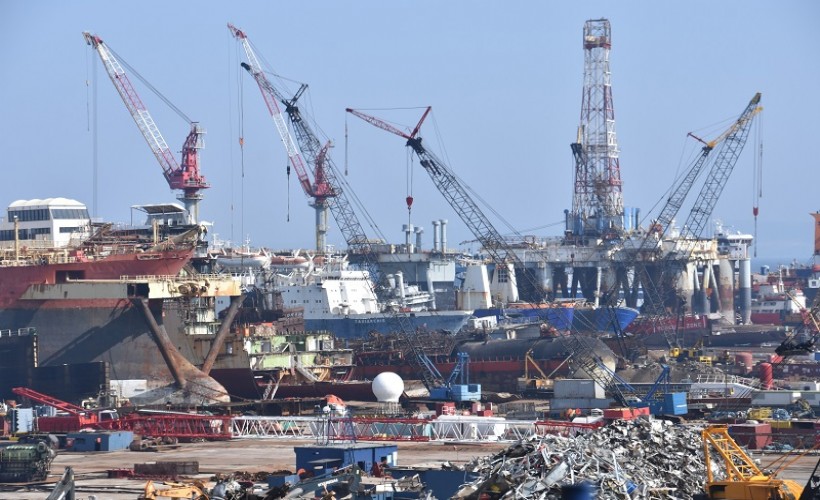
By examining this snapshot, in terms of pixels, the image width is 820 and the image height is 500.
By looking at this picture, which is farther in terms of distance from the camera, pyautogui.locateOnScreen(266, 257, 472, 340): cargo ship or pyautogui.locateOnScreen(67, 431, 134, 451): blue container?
pyautogui.locateOnScreen(266, 257, 472, 340): cargo ship

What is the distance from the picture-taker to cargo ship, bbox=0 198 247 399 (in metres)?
70.5

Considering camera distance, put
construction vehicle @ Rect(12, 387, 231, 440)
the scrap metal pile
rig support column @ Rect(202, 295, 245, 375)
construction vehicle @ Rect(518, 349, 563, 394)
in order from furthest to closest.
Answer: construction vehicle @ Rect(518, 349, 563, 394)
rig support column @ Rect(202, 295, 245, 375)
construction vehicle @ Rect(12, 387, 231, 440)
the scrap metal pile

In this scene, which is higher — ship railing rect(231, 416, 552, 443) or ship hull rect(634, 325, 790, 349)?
ship hull rect(634, 325, 790, 349)

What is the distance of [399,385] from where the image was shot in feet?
223

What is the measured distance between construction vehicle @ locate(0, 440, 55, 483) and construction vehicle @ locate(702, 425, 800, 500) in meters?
21.2

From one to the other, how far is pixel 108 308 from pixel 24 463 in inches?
1079

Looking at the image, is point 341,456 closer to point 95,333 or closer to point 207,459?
point 207,459

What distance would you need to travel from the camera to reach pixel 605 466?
31516 mm

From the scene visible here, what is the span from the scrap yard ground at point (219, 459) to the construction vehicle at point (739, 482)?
6395 mm

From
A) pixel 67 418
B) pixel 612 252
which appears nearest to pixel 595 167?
pixel 612 252

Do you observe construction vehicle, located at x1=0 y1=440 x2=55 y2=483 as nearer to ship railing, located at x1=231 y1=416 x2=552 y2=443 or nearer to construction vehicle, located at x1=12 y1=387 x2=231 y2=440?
ship railing, located at x1=231 y1=416 x2=552 y2=443

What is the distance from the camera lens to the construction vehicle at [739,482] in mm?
29828

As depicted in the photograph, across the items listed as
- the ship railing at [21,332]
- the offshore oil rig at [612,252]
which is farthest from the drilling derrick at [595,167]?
the ship railing at [21,332]

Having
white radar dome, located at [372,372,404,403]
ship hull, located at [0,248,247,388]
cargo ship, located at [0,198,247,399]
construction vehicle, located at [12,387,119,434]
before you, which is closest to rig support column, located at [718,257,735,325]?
cargo ship, located at [0,198,247,399]
